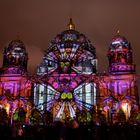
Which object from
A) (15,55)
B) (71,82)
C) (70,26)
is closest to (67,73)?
(71,82)

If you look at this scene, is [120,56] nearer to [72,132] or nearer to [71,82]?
[71,82]

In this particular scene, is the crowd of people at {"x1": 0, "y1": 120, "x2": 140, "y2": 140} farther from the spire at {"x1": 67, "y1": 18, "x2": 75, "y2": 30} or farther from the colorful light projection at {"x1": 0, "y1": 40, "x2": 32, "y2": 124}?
the spire at {"x1": 67, "y1": 18, "x2": 75, "y2": 30}

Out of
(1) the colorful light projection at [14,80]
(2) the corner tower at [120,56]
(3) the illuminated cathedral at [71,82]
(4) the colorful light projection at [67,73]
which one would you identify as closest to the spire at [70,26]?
(4) the colorful light projection at [67,73]

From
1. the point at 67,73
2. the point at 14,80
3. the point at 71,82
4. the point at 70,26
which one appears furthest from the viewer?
the point at 70,26

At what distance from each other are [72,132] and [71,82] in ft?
138

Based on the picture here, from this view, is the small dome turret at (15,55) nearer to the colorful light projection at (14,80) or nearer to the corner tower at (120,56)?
the colorful light projection at (14,80)

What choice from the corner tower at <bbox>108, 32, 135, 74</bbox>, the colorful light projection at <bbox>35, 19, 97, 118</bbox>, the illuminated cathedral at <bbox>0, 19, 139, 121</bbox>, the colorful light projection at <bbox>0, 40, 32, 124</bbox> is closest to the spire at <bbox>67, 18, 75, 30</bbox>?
the colorful light projection at <bbox>35, 19, 97, 118</bbox>

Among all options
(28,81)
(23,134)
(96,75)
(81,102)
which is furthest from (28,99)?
(23,134)

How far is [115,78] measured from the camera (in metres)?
53.7

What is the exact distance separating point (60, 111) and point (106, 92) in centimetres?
895

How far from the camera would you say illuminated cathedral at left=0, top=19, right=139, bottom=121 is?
168ft

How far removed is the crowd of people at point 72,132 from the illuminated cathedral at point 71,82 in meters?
32.2

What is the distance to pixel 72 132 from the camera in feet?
43.0

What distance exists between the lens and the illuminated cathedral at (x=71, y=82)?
51.3m
